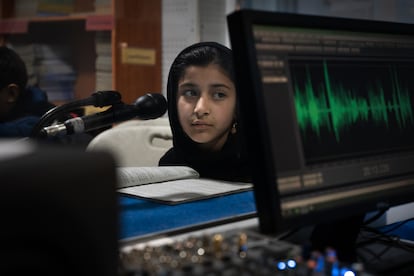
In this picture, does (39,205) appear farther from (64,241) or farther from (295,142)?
(295,142)

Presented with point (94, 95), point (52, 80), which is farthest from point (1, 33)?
point (94, 95)

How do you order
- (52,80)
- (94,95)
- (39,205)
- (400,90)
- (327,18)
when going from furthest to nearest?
(52,80), (94,95), (400,90), (327,18), (39,205)

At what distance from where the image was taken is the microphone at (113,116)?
909 millimetres

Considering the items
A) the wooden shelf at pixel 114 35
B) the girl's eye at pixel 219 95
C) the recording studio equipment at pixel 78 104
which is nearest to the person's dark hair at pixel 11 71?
the wooden shelf at pixel 114 35

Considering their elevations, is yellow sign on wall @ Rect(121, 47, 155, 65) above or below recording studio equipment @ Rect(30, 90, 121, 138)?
above

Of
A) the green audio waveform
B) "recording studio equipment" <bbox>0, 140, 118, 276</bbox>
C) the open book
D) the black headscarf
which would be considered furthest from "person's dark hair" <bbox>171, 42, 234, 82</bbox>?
"recording studio equipment" <bbox>0, 140, 118, 276</bbox>

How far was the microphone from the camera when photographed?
2.98ft

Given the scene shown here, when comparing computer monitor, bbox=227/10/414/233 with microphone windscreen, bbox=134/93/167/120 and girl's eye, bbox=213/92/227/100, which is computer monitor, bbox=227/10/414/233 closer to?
microphone windscreen, bbox=134/93/167/120

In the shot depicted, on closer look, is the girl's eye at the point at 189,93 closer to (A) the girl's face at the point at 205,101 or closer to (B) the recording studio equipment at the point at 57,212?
(A) the girl's face at the point at 205,101

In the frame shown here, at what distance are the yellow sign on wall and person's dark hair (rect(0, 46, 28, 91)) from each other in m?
0.66

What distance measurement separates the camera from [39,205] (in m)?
0.35

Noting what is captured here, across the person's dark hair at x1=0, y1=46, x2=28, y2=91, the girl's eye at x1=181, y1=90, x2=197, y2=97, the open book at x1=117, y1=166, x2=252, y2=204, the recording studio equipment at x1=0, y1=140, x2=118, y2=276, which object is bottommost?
the open book at x1=117, y1=166, x2=252, y2=204

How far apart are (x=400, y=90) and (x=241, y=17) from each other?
0.38 metres

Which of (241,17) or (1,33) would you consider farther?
(1,33)
